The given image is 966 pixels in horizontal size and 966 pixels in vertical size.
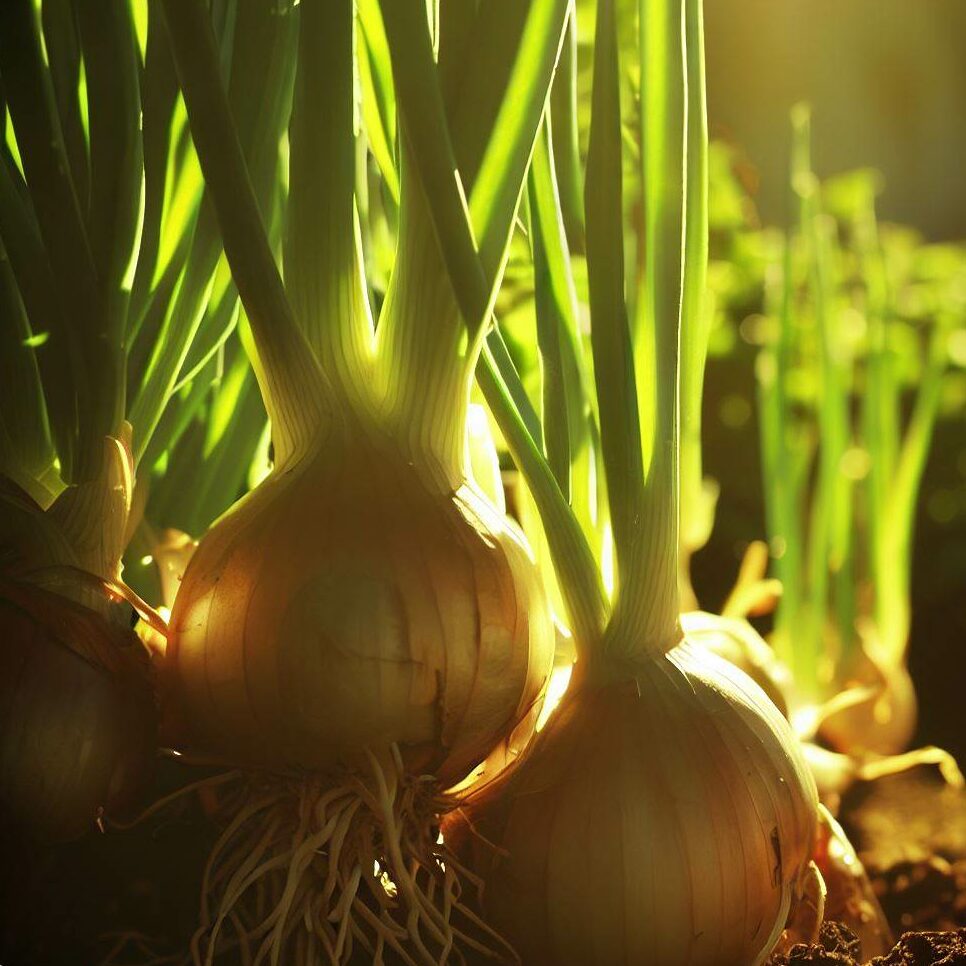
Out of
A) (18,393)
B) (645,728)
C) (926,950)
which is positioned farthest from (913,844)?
(18,393)

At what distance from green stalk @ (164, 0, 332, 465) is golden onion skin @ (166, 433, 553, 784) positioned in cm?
3

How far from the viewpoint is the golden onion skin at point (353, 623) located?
0.45 m

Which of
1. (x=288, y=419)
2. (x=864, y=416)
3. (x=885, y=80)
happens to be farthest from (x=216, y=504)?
(x=885, y=80)

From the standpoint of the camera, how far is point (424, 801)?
521mm

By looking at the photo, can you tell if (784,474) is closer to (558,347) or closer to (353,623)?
(558,347)

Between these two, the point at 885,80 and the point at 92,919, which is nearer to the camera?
the point at 92,919

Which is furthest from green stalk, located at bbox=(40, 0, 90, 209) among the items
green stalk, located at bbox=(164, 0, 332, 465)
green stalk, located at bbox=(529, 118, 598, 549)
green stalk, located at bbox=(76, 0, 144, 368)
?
green stalk, located at bbox=(529, 118, 598, 549)

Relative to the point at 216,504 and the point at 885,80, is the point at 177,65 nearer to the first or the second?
the point at 216,504

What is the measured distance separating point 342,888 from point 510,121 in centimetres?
34

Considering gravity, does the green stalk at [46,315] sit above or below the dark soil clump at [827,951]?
above

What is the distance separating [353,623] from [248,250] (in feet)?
0.53

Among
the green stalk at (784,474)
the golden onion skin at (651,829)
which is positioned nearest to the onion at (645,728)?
the golden onion skin at (651,829)

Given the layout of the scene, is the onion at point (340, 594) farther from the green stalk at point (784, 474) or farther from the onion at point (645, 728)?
the green stalk at point (784, 474)

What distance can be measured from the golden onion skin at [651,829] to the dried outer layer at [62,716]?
0.55 ft
